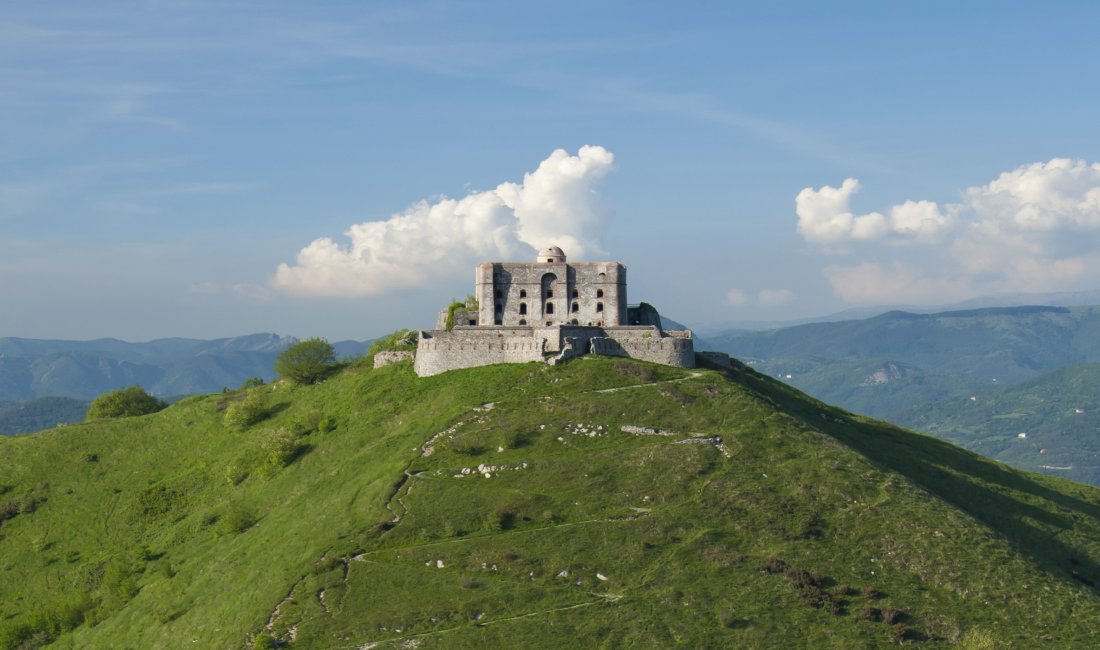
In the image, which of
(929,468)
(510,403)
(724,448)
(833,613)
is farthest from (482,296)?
(833,613)

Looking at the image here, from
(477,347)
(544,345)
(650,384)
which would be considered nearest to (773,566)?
(650,384)

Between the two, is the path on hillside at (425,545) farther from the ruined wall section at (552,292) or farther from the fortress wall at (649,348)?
the ruined wall section at (552,292)

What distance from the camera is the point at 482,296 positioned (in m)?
120

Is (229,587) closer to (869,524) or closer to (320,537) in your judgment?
(320,537)

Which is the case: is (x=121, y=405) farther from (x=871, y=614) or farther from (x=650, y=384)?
(x=871, y=614)

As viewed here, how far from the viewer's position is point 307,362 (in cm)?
12769

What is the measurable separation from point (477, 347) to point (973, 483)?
54012 millimetres

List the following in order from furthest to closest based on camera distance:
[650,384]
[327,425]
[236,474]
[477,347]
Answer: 1. [477,347]
2. [327,425]
3. [236,474]
4. [650,384]

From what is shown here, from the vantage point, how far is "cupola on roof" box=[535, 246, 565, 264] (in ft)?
401

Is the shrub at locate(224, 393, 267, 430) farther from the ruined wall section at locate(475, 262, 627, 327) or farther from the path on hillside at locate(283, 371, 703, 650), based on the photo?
the path on hillside at locate(283, 371, 703, 650)

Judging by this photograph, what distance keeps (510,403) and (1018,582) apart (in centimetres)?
4576

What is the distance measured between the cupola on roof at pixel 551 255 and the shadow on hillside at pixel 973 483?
25899 millimetres

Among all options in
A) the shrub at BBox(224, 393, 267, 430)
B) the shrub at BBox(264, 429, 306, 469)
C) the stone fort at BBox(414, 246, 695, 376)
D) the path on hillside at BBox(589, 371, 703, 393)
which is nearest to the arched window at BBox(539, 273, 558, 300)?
the stone fort at BBox(414, 246, 695, 376)

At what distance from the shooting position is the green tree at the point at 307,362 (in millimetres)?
126938
